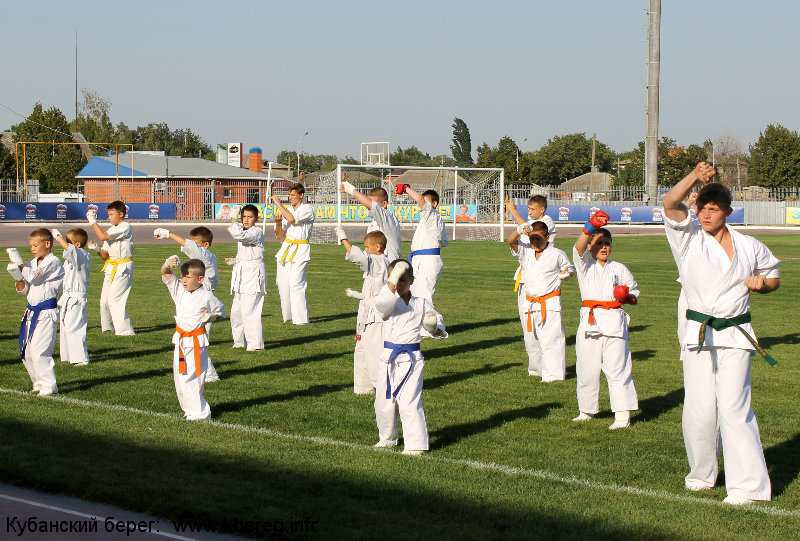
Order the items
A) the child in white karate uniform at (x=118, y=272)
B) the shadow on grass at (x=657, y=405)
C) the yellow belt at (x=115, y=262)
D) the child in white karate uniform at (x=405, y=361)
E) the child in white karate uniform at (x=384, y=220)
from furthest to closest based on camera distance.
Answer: the yellow belt at (x=115, y=262)
the child in white karate uniform at (x=118, y=272)
the child in white karate uniform at (x=384, y=220)
the shadow on grass at (x=657, y=405)
the child in white karate uniform at (x=405, y=361)

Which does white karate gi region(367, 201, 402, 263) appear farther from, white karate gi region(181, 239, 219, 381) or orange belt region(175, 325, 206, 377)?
orange belt region(175, 325, 206, 377)

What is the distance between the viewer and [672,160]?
10569cm

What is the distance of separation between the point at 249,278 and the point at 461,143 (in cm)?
14738

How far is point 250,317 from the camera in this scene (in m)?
15.9

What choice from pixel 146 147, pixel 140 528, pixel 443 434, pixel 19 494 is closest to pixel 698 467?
pixel 443 434

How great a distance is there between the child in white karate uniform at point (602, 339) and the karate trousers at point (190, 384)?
3.57m

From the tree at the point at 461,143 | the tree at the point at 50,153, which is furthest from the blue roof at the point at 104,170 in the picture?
the tree at the point at 461,143

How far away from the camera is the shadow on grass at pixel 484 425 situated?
10.2 metres

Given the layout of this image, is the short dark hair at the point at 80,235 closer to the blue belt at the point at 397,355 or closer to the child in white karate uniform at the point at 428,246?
the child in white karate uniform at the point at 428,246

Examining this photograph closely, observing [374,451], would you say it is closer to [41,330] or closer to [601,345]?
[601,345]

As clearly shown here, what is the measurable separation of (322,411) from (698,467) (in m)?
4.35

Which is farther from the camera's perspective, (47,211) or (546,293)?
(47,211)

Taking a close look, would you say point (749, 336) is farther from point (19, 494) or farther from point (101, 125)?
point (101, 125)

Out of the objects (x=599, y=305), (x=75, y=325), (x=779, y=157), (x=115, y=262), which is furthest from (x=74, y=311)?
(x=779, y=157)
